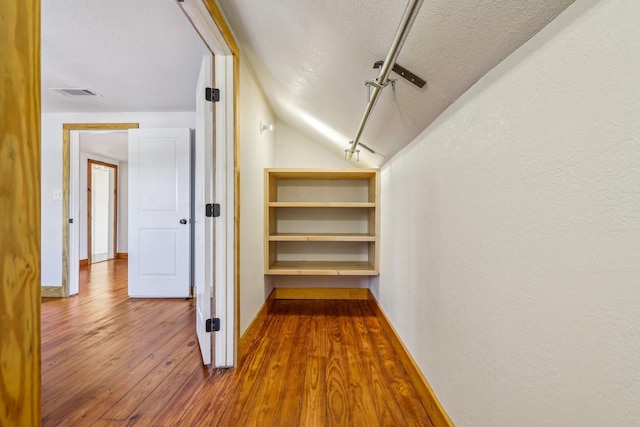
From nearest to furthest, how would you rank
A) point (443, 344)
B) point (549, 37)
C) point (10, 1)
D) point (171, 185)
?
point (10, 1)
point (549, 37)
point (443, 344)
point (171, 185)

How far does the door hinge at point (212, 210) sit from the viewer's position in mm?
1630

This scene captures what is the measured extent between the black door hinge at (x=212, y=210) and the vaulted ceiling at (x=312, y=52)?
98cm

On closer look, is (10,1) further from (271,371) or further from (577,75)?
(271,371)

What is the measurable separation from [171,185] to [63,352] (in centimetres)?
178

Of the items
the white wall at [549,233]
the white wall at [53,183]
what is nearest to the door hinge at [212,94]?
the white wall at [549,233]

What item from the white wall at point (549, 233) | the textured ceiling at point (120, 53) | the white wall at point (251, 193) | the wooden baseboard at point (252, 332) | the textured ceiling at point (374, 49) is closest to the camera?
the white wall at point (549, 233)

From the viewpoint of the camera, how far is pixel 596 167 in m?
0.50

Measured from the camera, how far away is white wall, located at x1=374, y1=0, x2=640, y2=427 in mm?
455

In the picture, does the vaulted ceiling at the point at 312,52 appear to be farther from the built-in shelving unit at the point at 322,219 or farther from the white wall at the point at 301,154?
the built-in shelving unit at the point at 322,219

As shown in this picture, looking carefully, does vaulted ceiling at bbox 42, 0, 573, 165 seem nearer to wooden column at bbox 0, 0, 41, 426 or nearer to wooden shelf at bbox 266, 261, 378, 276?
wooden column at bbox 0, 0, 41, 426

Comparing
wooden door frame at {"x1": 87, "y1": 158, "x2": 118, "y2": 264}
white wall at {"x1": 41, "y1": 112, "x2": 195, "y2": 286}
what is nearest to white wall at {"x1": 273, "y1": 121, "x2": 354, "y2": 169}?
white wall at {"x1": 41, "y1": 112, "x2": 195, "y2": 286}

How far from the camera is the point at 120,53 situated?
2.02 meters

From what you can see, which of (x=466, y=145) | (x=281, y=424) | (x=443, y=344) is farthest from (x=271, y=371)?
(x=466, y=145)

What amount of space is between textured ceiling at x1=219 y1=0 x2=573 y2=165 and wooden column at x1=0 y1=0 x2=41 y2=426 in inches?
35.9
